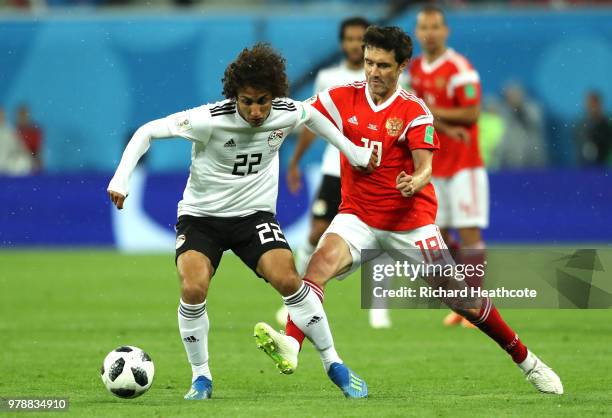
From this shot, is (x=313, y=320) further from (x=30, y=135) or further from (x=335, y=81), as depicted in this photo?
(x=30, y=135)

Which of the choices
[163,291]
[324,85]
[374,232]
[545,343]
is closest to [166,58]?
[163,291]

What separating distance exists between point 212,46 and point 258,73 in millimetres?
13576

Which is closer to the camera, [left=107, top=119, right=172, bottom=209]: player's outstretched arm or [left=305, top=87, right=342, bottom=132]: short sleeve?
[left=107, top=119, right=172, bottom=209]: player's outstretched arm

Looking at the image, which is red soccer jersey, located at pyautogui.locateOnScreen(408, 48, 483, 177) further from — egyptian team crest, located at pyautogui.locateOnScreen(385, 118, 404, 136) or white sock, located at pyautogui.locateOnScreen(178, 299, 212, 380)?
white sock, located at pyautogui.locateOnScreen(178, 299, 212, 380)

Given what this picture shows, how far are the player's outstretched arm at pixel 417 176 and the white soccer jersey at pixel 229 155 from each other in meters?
0.74

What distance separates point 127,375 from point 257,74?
74.6 inches

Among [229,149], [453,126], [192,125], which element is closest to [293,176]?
[453,126]

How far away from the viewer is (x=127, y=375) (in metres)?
7.60

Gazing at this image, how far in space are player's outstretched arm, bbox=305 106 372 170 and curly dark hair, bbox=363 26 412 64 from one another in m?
0.58

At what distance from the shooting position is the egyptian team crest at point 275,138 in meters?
7.92

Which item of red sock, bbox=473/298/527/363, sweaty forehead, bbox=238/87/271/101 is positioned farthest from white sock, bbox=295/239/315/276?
sweaty forehead, bbox=238/87/271/101

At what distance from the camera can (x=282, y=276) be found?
25.4 ft

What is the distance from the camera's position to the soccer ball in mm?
7598

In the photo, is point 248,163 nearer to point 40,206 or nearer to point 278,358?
point 278,358
